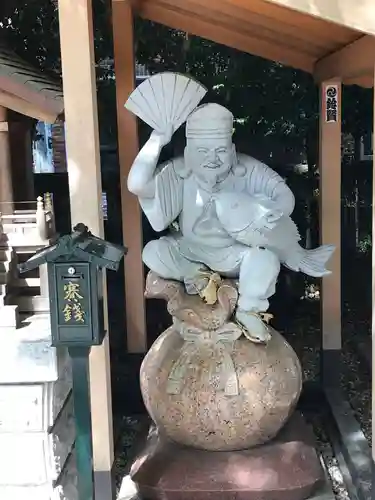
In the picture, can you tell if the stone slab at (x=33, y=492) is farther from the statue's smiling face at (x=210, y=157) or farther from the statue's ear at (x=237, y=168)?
the statue's ear at (x=237, y=168)

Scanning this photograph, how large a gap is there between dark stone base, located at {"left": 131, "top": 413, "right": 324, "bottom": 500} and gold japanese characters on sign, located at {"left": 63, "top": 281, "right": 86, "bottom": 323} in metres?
1.07

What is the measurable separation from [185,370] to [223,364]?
0.61ft

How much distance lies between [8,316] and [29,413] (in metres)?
0.48

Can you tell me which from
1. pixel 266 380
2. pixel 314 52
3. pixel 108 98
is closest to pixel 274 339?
pixel 266 380

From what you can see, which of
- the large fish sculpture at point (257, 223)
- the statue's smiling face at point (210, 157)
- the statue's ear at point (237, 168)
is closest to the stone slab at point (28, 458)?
the large fish sculpture at point (257, 223)

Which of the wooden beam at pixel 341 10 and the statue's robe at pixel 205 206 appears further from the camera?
the statue's robe at pixel 205 206

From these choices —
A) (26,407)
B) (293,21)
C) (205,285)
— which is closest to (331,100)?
(293,21)

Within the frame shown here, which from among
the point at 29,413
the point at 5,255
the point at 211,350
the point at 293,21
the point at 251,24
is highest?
the point at 251,24

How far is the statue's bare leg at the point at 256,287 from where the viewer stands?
10.4ft

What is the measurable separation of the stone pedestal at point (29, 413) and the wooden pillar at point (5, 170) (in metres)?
0.62

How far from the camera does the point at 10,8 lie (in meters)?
5.54

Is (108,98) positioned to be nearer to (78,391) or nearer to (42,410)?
(42,410)

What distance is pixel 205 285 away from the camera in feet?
10.7

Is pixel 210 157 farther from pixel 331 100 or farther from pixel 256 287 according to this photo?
pixel 331 100
